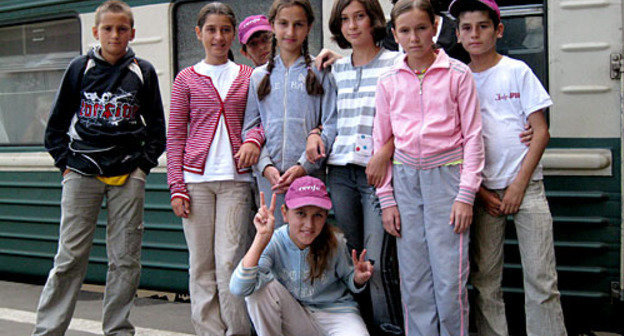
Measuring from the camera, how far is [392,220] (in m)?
2.43

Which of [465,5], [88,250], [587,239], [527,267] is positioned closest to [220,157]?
[88,250]

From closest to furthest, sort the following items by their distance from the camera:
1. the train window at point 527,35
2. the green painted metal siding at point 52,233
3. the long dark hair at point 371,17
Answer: the long dark hair at point 371,17 → the train window at point 527,35 → the green painted metal siding at point 52,233

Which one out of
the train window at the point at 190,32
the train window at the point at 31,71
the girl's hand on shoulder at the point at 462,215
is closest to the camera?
the girl's hand on shoulder at the point at 462,215

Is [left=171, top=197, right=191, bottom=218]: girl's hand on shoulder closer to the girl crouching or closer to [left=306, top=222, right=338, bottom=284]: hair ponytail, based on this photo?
the girl crouching

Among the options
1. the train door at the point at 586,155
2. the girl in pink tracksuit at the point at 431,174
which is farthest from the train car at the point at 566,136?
the girl in pink tracksuit at the point at 431,174

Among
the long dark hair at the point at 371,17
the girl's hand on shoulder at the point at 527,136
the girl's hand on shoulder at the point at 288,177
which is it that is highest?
the long dark hair at the point at 371,17

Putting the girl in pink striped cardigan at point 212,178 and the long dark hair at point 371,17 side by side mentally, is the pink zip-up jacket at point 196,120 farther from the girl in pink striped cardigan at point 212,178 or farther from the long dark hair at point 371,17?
the long dark hair at point 371,17

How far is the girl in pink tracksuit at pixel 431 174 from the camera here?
2.31 metres

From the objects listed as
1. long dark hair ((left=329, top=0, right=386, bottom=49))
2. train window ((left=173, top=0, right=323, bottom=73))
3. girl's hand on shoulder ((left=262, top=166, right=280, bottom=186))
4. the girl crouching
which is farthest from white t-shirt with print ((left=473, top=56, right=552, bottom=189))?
train window ((left=173, top=0, right=323, bottom=73))

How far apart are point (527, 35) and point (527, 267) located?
4.30 ft

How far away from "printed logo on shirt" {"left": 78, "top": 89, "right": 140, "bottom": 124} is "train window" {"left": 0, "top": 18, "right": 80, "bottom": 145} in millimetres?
1779

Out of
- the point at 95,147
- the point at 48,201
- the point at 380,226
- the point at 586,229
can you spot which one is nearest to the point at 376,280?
the point at 380,226

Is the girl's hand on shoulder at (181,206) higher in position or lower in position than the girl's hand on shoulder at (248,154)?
lower

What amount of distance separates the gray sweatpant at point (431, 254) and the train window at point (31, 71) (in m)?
3.07
